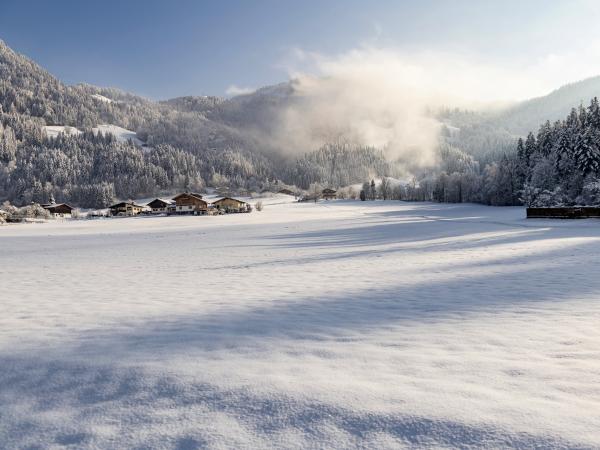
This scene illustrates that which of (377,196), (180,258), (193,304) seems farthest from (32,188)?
(193,304)

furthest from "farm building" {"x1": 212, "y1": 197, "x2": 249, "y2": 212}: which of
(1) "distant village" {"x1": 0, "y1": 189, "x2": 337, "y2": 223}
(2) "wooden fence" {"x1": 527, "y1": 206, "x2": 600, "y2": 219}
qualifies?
(2) "wooden fence" {"x1": 527, "y1": 206, "x2": 600, "y2": 219}

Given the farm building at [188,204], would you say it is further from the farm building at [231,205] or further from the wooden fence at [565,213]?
the wooden fence at [565,213]

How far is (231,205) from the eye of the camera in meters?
120

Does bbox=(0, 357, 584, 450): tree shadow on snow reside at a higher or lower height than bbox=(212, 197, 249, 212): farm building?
lower

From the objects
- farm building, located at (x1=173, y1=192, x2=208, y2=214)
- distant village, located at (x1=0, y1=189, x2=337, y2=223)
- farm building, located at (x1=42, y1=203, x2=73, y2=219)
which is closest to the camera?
distant village, located at (x1=0, y1=189, x2=337, y2=223)

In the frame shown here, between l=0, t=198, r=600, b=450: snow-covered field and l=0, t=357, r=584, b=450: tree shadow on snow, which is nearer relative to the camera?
l=0, t=357, r=584, b=450: tree shadow on snow

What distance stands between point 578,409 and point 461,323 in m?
3.65

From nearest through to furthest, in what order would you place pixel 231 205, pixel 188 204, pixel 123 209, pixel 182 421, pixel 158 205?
1. pixel 182 421
2. pixel 231 205
3. pixel 188 204
4. pixel 123 209
5. pixel 158 205

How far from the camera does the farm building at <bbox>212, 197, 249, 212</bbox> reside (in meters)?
116

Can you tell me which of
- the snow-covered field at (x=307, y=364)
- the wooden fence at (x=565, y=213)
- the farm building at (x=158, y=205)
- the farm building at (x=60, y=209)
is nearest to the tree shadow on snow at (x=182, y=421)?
the snow-covered field at (x=307, y=364)

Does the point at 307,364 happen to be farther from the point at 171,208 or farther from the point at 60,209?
the point at 60,209

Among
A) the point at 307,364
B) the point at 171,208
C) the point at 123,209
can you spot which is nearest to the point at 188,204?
the point at 171,208

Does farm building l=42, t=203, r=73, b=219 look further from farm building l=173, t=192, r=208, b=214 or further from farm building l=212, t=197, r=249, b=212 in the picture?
farm building l=212, t=197, r=249, b=212

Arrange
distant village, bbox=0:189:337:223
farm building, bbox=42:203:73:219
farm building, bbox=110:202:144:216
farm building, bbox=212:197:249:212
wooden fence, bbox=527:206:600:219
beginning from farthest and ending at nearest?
farm building, bbox=42:203:73:219
farm building, bbox=110:202:144:216
farm building, bbox=212:197:249:212
distant village, bbox=0:189:337:223
wooden fence, bbox=527:206:600:219
